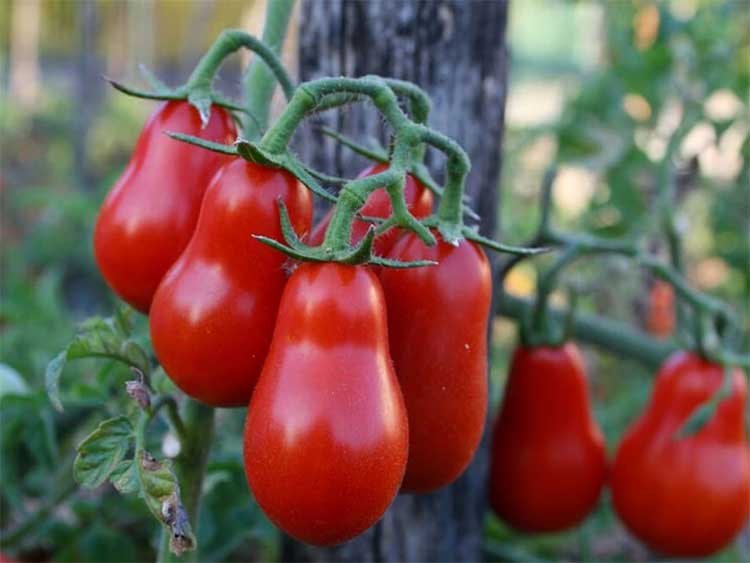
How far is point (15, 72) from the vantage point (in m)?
9.38

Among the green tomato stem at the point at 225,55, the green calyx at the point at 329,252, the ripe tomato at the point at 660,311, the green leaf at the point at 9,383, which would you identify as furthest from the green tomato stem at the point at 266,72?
the ripe tomato at the point at 660,311

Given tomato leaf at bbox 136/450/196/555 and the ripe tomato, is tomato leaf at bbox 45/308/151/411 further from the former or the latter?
the ripe tomato

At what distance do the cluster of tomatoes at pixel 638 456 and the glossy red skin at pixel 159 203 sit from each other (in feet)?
→ 2.08

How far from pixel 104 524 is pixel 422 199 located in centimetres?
73

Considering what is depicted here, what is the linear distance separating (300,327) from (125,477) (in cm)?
20

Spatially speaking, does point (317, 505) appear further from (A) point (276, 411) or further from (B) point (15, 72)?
(B) point (15, 72)

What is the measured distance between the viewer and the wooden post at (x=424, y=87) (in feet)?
3.91

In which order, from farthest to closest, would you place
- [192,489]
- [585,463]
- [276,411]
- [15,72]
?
[15,72]
[585,463]
[192,489]
[276,411]

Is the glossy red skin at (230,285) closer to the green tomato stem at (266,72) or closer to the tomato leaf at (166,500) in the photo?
the tomato leaf at (166,500)

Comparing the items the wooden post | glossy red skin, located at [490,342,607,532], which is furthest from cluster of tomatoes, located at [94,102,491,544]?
glossy red skin, located at [490,342,607,532]

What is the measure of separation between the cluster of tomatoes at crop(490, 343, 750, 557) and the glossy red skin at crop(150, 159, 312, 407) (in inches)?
24.9

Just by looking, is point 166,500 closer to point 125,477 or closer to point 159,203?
point 125,477

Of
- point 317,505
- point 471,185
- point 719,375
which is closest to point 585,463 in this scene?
point 719,375

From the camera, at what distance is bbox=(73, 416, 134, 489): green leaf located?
81 cm
